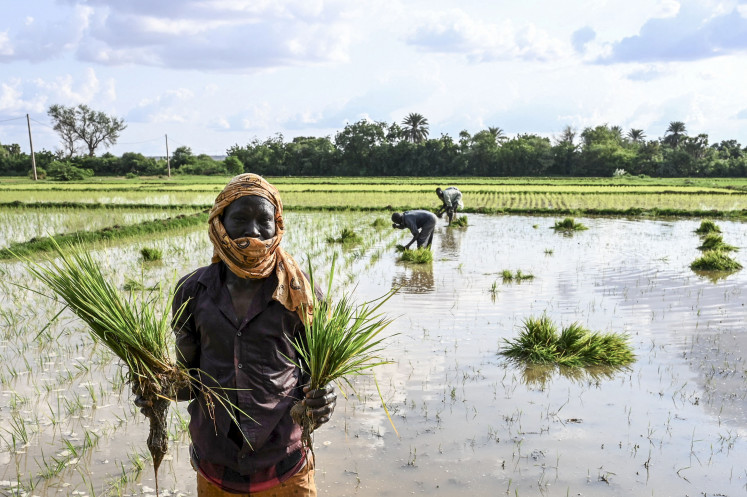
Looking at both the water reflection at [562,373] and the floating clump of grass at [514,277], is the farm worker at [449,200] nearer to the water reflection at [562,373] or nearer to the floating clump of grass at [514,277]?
the floating clump of grass at [514,277]

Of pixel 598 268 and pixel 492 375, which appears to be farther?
pixel 598 268

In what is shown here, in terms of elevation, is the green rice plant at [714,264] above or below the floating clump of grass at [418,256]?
below

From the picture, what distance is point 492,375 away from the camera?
4996 mm

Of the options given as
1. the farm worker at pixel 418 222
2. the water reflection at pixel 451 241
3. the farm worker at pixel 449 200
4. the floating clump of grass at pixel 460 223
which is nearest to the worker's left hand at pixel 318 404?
the farm worker at pixel 418 222

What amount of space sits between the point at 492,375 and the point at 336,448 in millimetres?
1740

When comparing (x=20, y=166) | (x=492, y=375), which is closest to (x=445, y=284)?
(x=492, y=375)

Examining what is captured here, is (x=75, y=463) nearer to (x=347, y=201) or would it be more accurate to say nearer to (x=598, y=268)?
(x=598, y=268)

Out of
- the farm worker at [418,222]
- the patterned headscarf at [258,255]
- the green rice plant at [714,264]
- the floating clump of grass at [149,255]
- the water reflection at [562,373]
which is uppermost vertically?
the patterned headscarf at [258,255]

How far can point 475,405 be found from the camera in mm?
4387

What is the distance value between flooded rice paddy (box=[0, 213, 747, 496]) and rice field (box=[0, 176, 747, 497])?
0.01 meters

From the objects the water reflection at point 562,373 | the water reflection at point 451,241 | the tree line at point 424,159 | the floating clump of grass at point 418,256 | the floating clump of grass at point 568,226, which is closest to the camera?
the water reflection at point 562,373

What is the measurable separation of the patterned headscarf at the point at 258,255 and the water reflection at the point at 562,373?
340 cm

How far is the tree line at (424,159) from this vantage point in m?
44.8

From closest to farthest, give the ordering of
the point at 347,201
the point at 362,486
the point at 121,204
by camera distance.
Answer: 1. the point at 362,486
2. the point at 121,204
3. the point at 347,201
